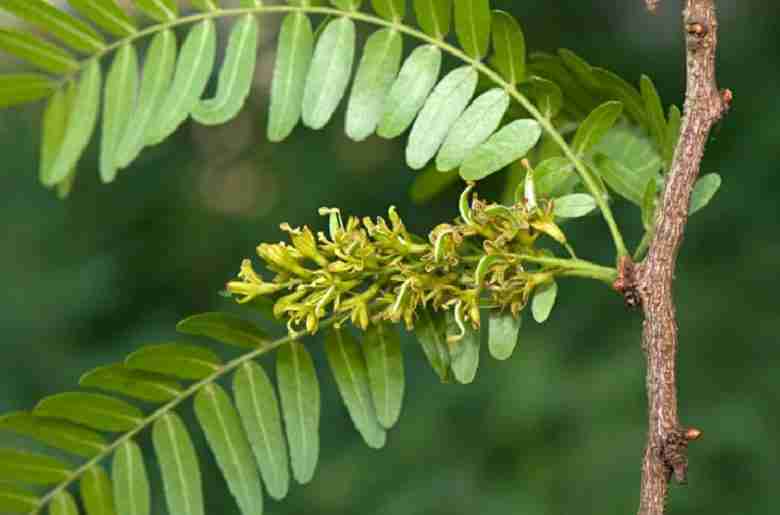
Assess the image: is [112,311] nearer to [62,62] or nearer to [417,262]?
[62,62]

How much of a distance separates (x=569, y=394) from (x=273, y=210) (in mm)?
1868

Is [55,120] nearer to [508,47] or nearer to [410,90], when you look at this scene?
[410,90]

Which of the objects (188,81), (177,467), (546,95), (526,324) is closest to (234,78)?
(188,81)

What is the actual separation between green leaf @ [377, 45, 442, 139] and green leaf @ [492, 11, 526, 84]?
8 cm

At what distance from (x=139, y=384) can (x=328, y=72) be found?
463 mm

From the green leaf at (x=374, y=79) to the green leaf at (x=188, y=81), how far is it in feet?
0.64

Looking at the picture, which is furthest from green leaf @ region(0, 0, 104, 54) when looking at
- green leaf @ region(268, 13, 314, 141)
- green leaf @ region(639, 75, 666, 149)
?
green leaf @ region(639, 75, 666, 149)

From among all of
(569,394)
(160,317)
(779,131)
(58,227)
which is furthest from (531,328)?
(58,227)

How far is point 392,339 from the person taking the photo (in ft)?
4.80

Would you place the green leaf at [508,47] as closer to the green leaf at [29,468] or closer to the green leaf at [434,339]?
the green leaf at [434,339]

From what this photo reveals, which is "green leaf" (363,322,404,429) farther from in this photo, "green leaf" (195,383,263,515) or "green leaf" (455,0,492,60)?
"green leaf" (455,0,492,60)

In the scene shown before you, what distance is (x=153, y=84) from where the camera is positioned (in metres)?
1.57

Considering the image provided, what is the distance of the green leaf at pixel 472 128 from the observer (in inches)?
56.9

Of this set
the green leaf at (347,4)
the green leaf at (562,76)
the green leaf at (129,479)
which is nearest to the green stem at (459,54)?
the green leaf at (347,4)
